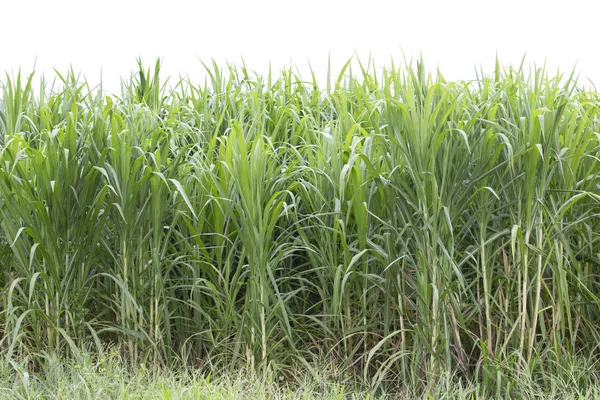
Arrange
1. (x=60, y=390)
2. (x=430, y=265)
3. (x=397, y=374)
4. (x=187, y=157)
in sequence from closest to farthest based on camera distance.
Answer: (x=60, y=390), (x=430, y=265), (x=397, y=374), (x=187, y=157)

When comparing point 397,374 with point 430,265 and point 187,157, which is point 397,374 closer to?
point 430,265

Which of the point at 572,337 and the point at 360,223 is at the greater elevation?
the point at 360,223

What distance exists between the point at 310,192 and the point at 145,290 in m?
0.92

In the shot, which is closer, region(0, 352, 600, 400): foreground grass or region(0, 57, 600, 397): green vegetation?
region(0, 352, 600, 400): foreground grass

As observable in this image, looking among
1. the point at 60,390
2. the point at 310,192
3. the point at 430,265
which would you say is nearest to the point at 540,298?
the point at 430,265

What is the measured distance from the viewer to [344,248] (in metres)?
3.05

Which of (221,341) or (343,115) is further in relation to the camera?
(343,115)

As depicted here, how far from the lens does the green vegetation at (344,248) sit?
2982 mm

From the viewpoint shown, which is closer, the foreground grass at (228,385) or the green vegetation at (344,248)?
the foreground grass at (228,385)

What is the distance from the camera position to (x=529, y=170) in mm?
2951

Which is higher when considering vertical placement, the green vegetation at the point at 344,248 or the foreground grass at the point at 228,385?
the green vegetation at the point at 344,248

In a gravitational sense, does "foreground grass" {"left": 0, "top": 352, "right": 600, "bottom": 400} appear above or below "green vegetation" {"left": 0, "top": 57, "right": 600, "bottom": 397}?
below

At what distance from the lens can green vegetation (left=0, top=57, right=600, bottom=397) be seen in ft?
9.78

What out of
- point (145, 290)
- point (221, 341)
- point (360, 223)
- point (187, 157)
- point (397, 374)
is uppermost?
point (187, 157)
